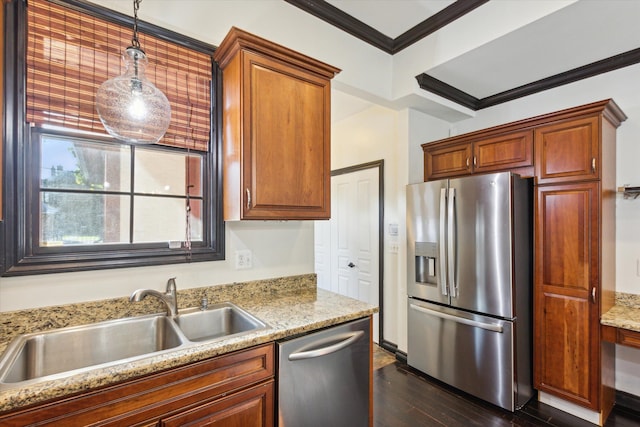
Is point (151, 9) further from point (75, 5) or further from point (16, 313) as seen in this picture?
point (16, 313)

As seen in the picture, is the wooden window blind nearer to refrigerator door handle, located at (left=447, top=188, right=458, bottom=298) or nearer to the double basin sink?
the double basin sink

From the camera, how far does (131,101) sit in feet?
4.34

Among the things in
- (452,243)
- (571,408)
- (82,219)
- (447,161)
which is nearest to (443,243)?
(452,243)

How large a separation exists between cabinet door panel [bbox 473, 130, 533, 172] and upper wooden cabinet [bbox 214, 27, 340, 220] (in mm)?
1545

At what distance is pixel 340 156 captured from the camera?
3.97 metres

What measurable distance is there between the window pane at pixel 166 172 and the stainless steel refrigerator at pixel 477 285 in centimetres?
187

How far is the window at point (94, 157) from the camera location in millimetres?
1365

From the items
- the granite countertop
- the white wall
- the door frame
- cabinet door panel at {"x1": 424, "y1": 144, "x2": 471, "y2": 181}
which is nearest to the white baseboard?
the granite countertop

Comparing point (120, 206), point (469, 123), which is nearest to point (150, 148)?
point (120, 206)

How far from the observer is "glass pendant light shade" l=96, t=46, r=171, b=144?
4.27 ft

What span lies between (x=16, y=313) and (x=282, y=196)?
50.7 inches

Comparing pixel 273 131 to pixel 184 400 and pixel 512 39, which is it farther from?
pixel 512 39

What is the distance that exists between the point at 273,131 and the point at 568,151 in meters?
2.09

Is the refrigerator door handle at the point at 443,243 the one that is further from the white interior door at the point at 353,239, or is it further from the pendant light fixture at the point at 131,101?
the pendant light fixture at the point at 131,101
